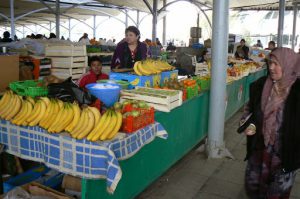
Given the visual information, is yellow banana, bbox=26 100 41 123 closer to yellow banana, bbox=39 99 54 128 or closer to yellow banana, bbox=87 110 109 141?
Answer: yellow banana, bbox=39 99 54 128

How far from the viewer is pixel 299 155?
2.85 meters

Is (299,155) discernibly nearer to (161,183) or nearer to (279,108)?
(279,108)

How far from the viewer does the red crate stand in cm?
304

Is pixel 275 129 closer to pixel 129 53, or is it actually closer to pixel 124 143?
pixel 124 143

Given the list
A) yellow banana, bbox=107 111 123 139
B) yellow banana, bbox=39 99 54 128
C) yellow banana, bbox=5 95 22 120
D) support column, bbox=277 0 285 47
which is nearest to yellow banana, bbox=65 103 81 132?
yellow banana, bbox=39 99 54 128

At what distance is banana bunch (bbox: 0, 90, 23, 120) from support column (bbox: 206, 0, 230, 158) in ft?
10.1

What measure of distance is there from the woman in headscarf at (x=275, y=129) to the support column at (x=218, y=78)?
2.12 metres

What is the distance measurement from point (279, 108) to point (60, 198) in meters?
2.10

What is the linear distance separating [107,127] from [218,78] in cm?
287

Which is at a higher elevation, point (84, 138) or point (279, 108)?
point (279, 108)

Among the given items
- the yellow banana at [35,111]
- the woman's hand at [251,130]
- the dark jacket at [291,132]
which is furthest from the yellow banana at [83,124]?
the dark jacket at [291,132]

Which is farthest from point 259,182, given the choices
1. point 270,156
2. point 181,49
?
point 181,49

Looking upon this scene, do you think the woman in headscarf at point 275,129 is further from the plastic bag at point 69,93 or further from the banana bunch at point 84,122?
the plastic bag at point 69,93

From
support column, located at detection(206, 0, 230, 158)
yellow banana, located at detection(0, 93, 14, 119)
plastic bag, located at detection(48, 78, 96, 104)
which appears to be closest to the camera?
plastic bag, located at detection(48, 78, 96, 104)
